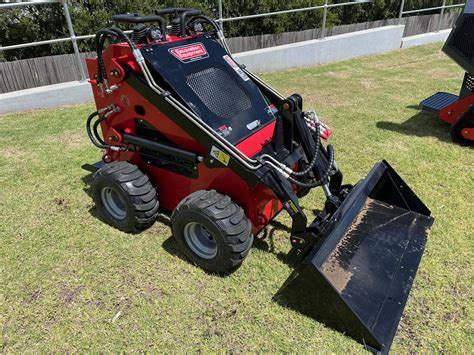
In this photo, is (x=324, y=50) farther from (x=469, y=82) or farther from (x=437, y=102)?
(x=469, y=82)

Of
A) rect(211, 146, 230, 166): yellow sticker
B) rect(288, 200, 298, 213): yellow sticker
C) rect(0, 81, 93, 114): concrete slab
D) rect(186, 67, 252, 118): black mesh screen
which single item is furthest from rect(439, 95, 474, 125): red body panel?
rect(0, 81, 93, 114): concrete slab

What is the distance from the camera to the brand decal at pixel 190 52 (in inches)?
128

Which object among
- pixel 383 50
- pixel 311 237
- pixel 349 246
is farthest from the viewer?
pixel 383 50

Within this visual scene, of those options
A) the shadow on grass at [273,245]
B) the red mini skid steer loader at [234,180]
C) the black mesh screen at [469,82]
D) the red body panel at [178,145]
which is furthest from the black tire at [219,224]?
the black mesh screen at [469,82]

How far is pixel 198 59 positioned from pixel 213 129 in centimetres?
74

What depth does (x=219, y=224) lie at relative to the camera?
2723 millimetres

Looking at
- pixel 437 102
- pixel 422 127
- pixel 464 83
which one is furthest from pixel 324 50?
pixel 464 83

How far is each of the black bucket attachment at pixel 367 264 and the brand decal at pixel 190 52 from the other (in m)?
1.73

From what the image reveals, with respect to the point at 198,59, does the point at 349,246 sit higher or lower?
lower

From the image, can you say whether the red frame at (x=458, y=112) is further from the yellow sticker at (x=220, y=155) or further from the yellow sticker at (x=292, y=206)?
the yellow sticker at (x=220, y=155)

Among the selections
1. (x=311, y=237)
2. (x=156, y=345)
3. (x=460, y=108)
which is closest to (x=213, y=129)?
(x=311, y=237)

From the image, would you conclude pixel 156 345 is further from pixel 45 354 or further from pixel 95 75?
pixel 95 75

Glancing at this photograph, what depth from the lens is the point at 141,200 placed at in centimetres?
326

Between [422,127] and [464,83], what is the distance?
A: 81 centimetres
